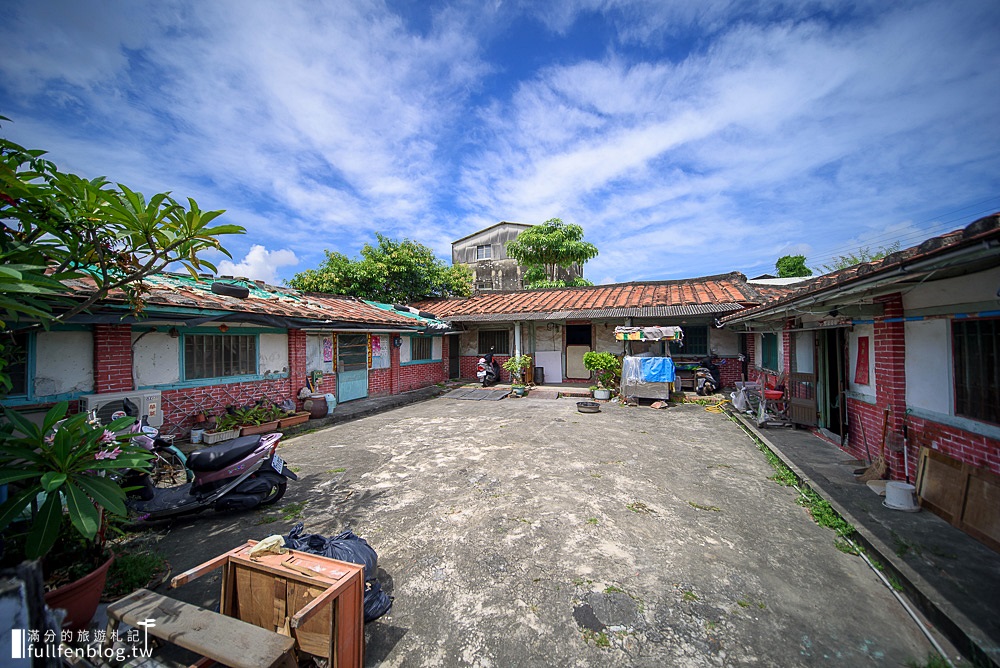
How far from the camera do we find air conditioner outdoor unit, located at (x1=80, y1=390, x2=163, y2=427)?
18.1ft

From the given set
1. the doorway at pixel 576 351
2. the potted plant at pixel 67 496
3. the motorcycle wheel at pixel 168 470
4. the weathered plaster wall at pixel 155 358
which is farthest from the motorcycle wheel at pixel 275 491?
the doorway at pixel 576 351

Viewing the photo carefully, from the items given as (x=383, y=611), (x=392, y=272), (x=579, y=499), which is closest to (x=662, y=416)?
(x=579, y=499)

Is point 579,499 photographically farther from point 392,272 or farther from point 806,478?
point 392,272

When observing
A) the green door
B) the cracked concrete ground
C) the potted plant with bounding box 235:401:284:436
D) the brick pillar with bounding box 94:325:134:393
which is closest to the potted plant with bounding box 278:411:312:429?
the potted plant with bounding box 235:401:284:436

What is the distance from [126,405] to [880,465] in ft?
33.8

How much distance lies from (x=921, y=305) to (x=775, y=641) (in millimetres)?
4103

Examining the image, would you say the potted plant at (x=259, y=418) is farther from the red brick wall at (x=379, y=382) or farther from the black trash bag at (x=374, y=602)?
the black trash bag at (x=374, y=602)

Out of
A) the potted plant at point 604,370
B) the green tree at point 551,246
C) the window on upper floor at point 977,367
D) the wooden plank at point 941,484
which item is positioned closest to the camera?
the window on upper floor at point 977,367

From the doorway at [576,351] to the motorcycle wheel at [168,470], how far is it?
1151cm

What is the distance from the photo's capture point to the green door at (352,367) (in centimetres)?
1042

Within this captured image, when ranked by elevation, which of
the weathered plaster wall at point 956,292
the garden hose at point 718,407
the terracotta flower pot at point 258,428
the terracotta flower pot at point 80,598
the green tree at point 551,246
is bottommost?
the garden hose at point 718,407

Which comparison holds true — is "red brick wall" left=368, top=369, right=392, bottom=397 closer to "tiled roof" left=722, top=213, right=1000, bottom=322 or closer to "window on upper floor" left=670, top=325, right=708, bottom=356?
"window on upper floor" left=670, top=325, right=708, bottom=356

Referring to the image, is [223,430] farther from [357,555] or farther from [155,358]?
[357,555]

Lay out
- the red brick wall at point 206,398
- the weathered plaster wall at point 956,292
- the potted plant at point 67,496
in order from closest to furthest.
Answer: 1. the potted plant at point 67,496
2. the weathered plaster wall at point 956,292
3. the red brick wall at point 206,398
